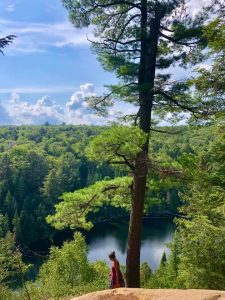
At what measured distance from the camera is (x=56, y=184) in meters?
71.6

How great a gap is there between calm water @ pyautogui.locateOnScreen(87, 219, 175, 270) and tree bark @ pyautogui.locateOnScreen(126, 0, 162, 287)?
3053 centimetres

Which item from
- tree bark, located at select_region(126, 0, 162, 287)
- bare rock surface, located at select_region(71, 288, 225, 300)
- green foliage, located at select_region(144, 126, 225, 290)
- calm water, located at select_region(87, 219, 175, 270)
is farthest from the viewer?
calm water, located at select_region(87, 219, 175, 270)

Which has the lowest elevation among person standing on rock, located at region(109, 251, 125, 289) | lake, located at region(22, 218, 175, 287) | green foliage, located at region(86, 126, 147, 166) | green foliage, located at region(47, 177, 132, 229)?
lake, located at region(22, 218, 175, 287)

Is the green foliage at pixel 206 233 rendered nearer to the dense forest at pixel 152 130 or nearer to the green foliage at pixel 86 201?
the dense forest at pixel 152 130

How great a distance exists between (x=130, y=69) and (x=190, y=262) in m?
5.22

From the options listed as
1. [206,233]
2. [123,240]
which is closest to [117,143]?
[206,233]

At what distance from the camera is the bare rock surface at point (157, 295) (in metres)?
6.27

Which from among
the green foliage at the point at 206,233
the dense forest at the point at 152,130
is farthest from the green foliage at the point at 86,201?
the green foliage at the point at 206,233

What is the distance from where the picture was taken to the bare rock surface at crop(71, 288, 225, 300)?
6.27m

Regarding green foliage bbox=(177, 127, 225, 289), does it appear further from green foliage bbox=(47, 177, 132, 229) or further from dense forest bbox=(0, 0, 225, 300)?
green foliage bbox=(47, 177, 132, 229)

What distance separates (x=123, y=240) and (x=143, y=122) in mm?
46135

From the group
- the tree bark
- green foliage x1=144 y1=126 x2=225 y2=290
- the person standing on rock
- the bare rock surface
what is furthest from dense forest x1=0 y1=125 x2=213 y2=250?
the bare rock surface

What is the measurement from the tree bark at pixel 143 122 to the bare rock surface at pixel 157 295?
2795 mm

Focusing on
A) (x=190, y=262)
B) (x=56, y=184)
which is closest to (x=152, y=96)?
(x=190, y=262)
